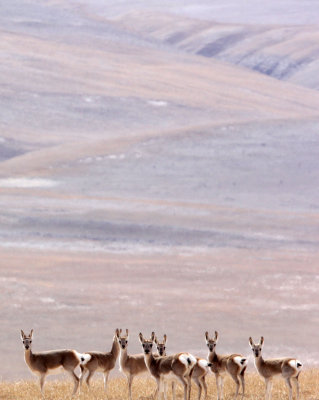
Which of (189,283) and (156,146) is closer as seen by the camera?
(189,283)

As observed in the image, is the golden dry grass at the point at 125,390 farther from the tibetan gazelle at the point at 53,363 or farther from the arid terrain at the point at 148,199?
the arid terrain at the point at 148,199

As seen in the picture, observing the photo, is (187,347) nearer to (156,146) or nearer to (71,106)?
(156,146)

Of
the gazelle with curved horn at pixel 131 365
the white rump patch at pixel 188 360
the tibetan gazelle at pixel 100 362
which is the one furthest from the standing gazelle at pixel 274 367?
the tibetan gazelle at pixel 100 362

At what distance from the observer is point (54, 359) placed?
13.2 m

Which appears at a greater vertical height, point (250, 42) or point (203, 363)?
point (250, 42)

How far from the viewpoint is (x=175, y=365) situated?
477 inches

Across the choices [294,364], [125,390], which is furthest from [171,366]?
Answer: [125,390]

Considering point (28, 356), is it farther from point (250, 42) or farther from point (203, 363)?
point (250, 42)

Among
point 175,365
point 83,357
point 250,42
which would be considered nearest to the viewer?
point 175,365

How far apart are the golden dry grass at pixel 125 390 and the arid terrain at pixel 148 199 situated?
10.2m

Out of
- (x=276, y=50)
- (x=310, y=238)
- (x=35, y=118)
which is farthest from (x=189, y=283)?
(x=276, y=50)

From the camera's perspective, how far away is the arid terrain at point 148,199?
3206 centimetres

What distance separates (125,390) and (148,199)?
41.9 metres

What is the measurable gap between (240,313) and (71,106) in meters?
58.4
